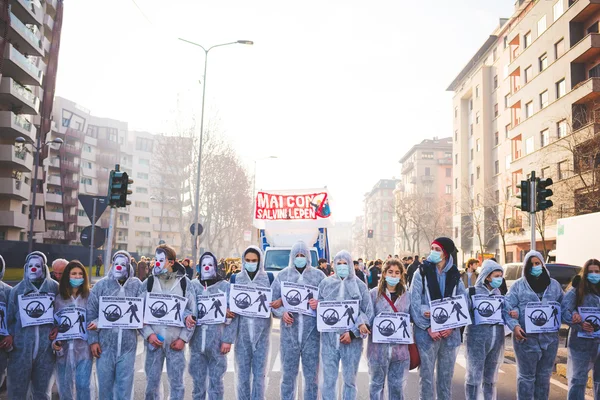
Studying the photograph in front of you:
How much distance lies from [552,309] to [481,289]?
37.8 inches

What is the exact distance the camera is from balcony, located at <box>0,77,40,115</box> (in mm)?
40906

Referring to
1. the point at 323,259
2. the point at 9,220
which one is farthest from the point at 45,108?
the point at 323,259

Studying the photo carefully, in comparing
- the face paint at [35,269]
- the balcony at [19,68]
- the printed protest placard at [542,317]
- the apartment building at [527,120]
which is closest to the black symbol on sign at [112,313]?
the face paint at [35,269]

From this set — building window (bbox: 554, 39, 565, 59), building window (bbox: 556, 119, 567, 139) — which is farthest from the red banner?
building window (bbox: 554, 39, 565, 59)

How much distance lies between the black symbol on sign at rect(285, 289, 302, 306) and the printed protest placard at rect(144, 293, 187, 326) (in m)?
1.44

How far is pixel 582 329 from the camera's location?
753 centimetres

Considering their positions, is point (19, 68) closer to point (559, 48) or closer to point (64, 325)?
point (559, 48)

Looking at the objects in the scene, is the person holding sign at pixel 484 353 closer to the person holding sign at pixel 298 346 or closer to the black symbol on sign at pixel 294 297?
the person holding sign at pixel 298 346

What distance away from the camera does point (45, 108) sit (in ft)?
164

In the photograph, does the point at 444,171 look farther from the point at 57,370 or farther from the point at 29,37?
the point at 57,370

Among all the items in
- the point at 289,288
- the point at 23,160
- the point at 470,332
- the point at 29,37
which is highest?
the point at 29,37

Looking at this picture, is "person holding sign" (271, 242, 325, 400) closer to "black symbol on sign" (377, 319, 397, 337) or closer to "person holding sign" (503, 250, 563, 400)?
"black symbol on sign" (377, 319, 397, 337)

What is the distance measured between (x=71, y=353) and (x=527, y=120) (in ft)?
131

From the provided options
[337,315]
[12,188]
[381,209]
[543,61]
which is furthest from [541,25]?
[381,209]
